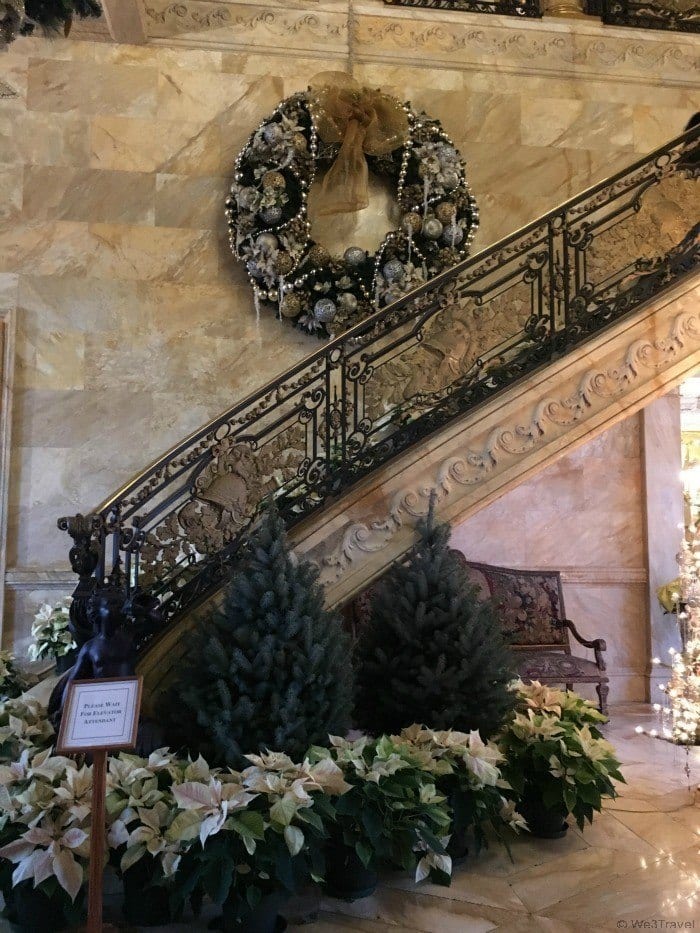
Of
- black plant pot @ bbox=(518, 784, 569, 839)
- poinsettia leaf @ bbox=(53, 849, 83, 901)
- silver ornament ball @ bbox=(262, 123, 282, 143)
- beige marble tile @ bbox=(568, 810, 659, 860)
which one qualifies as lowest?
beige marble tile @ bbox=(568, 810, 659, 860)

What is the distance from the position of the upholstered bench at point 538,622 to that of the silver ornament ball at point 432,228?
2.92 m

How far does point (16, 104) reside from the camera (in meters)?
6.89

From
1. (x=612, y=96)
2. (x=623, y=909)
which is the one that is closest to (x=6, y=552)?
(x=623, y=909)

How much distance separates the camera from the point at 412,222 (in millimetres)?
6906

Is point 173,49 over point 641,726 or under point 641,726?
over

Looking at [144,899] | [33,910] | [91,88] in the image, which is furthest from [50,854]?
[91,88]

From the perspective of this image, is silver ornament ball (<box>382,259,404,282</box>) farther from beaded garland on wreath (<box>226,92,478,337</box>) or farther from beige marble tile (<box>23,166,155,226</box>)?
beige marble tile (<box>23,166,155,226</box>)

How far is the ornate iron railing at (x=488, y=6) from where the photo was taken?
301 inches

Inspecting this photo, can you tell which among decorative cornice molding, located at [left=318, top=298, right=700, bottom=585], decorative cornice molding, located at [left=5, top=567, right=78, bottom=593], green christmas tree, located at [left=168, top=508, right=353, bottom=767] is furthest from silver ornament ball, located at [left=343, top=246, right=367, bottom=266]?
green christmas tree, located at [left=168, top=508, right=353, bottom=767]

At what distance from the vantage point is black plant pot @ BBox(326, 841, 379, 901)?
315 centimetres

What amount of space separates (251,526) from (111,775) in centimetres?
178

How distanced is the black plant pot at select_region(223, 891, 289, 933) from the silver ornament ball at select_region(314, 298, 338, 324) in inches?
194

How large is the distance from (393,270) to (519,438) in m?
2.59

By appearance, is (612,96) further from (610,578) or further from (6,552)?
(6,552)
